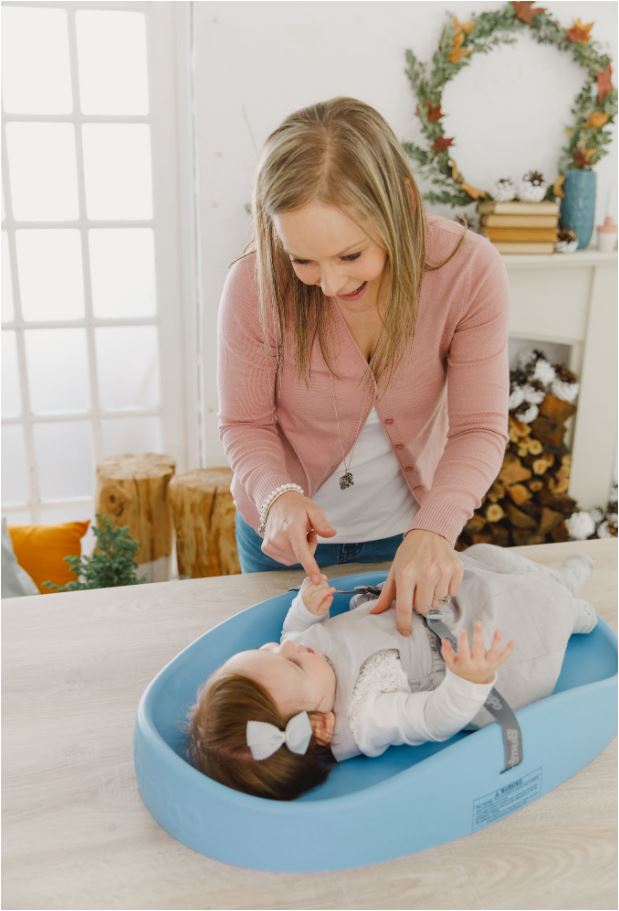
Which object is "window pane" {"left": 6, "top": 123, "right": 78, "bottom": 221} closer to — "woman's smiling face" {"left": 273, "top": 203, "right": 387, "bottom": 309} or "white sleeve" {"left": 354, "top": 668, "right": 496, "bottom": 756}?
"woman's smiling face" {"left": 273, "top": 203, "right": 387, "bottom": 309}

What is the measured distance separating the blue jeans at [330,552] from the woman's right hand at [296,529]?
280mm

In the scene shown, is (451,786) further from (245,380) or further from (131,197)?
(131,197)

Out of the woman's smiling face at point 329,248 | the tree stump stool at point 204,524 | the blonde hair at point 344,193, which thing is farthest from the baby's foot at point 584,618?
the tree stump stool at point 204,524

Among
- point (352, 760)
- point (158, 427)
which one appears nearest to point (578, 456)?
point (158, 427)

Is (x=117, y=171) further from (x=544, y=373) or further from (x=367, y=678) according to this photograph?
(x=367, y=678)

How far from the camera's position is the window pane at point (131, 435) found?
10.5ft

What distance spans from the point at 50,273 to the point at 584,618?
226cm

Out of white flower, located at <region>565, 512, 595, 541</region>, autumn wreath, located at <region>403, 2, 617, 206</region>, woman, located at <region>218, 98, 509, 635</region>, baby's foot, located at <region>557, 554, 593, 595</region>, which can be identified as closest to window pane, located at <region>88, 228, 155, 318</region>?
autumn wreath, located at <region>403, 2, 617, 206</region>

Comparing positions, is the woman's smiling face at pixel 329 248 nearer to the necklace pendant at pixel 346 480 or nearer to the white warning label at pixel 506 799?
the necklace pendant at pixel 346 480

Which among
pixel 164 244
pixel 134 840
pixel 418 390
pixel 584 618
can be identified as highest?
pixel 164 244

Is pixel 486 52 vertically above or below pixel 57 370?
above

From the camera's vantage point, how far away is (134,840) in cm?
103

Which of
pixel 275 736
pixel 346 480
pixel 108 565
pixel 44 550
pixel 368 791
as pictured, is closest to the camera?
pixel 368 791

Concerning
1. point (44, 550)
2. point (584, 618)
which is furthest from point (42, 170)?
point (584, 618)
